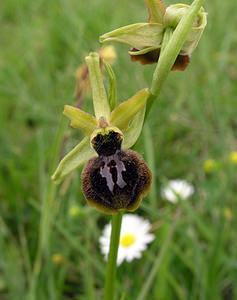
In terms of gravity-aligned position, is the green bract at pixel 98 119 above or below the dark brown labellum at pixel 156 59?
below

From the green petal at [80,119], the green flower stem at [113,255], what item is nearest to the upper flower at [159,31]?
the green petal at [80,119]

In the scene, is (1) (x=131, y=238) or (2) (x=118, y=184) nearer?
(2) (x=118, y=184)

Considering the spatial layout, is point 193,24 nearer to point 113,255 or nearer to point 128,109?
point 128,109

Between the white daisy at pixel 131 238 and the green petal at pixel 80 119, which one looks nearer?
the green petal at pixel 80 119

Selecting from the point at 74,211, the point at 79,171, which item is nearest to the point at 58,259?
the point at 74,211

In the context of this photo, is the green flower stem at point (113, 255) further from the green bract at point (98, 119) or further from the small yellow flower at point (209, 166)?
the small yellow flower at point (209, 166)
